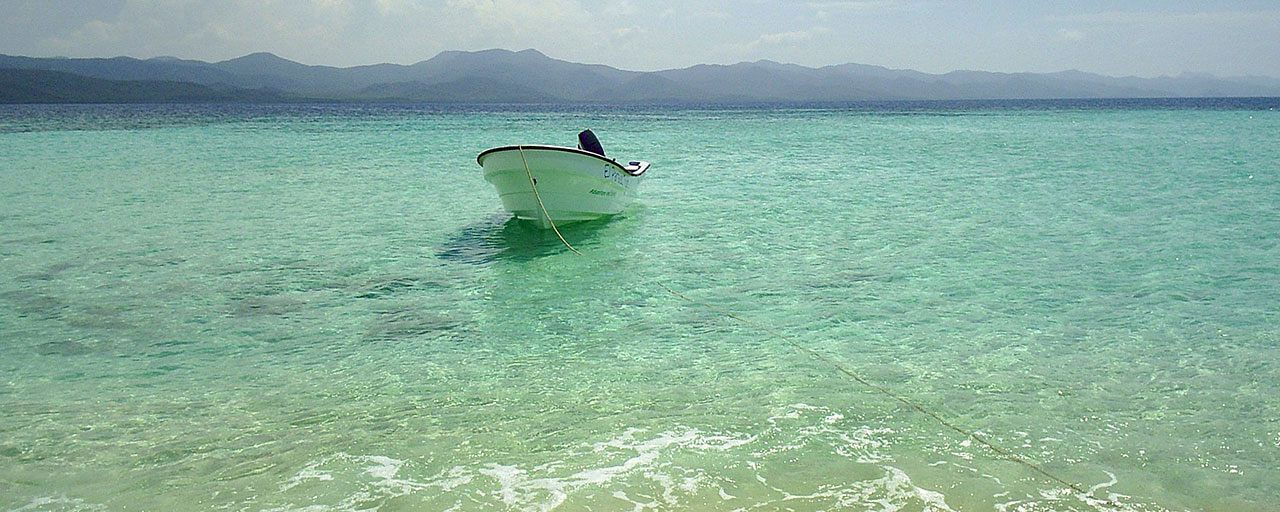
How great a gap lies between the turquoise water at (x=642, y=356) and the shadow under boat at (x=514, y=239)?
0.27 ft

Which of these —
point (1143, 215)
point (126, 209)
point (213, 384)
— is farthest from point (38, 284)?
point (1143, 215)

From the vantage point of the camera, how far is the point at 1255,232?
43.6 ft

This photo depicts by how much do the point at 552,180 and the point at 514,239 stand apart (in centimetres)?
104

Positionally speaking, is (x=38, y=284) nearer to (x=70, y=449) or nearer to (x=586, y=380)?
(x=70, y=449)

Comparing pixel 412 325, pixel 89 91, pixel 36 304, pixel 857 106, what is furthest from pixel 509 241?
pixel 89 91

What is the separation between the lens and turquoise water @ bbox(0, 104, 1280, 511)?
495 cm

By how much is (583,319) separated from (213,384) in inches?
129

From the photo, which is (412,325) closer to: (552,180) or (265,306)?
(265,306)

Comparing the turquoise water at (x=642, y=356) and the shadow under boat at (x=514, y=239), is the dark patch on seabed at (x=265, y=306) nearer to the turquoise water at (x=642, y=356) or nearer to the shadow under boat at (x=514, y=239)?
the turquoise water at (x=642, y=356)

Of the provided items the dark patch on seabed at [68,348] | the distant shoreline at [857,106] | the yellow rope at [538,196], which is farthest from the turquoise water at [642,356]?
the distant shoreline at [857,106]

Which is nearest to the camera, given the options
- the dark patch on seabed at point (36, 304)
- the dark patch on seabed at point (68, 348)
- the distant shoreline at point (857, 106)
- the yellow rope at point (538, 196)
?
the dark patch on seabed at point (68, 348)

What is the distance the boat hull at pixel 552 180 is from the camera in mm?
12977

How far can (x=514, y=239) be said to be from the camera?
13117 mm

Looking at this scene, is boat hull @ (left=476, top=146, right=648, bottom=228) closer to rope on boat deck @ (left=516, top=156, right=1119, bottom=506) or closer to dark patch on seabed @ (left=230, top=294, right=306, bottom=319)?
rope on boat deck @ (left=516, top=156, right=1119, bottom=506)
